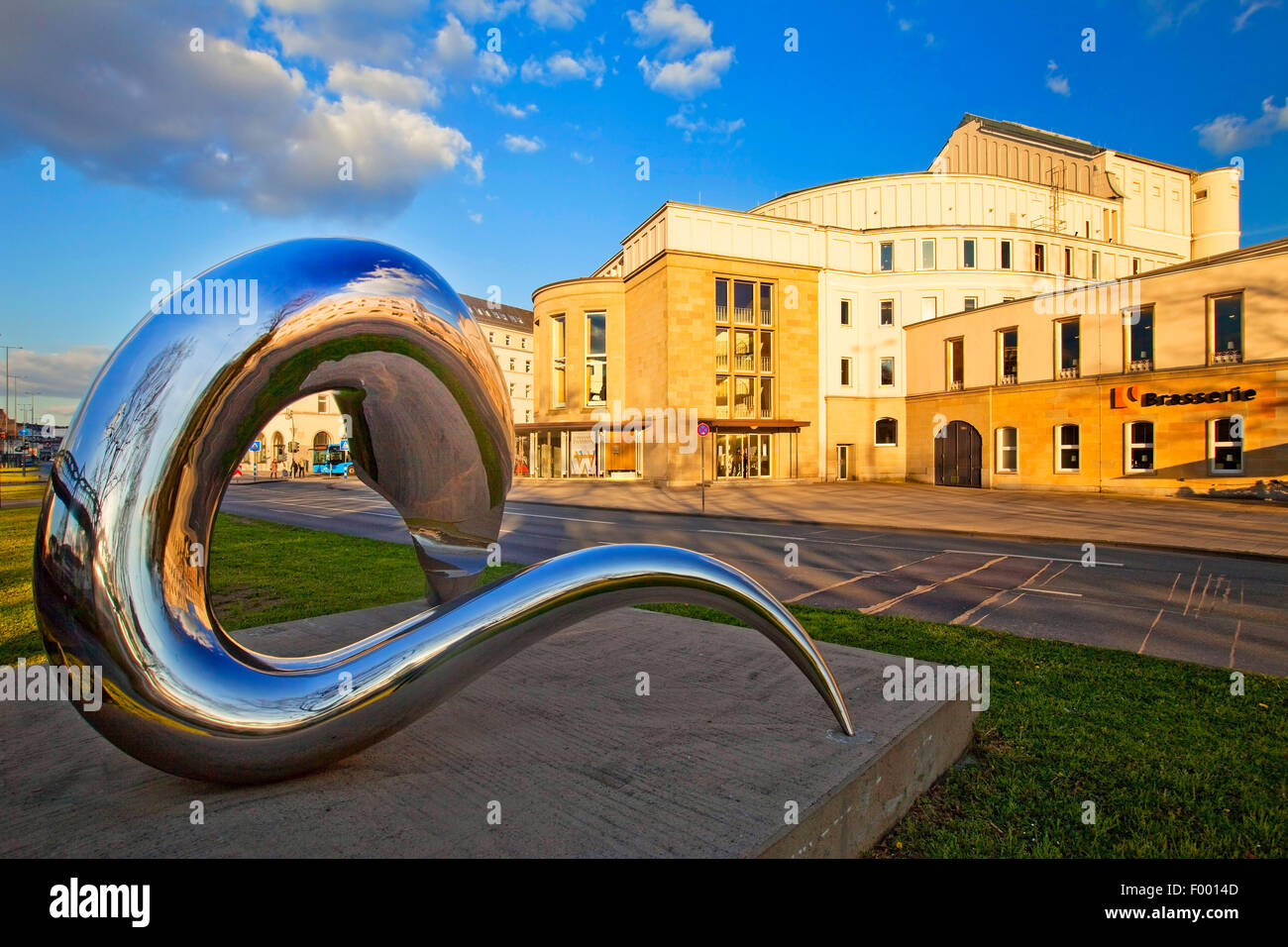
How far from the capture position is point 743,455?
3962 centimetres

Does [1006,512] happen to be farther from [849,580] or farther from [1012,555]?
[849,580]

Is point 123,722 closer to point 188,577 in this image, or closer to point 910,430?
point 188,577

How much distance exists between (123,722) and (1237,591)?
12161 mm

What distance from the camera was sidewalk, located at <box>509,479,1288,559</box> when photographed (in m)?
14.6

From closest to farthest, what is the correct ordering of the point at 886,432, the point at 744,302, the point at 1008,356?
1. the point at 1008,356
2. the point at 744,302
3. the point at 886,432

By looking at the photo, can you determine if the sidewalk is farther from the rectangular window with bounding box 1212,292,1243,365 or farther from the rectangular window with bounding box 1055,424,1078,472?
the rectangular window with bounding box 1212,292,1243,365

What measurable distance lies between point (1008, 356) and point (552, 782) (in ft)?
123

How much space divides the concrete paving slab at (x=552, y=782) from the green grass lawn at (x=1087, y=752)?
28 centimetres

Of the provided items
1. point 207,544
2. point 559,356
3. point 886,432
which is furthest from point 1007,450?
point 207,544

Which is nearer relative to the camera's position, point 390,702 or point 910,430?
point 390,702
